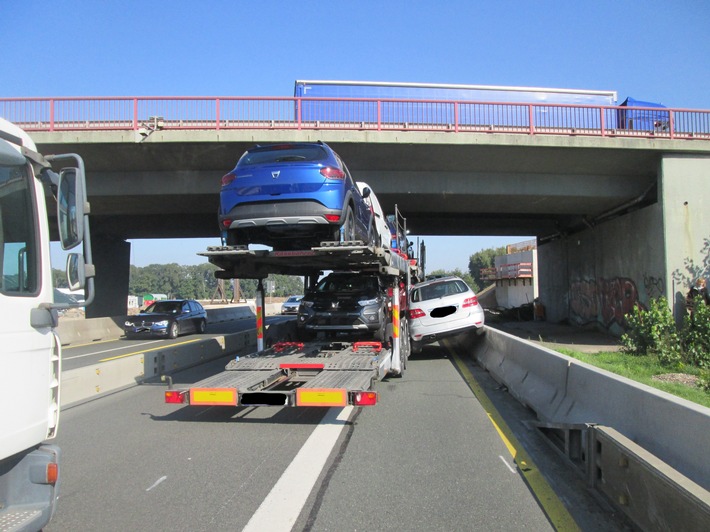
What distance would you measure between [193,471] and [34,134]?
1375cm

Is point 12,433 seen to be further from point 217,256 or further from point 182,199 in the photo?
point 182,199

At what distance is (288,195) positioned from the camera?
685cm

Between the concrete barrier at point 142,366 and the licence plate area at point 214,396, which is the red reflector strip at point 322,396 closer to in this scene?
the licence plate area at point 214,396

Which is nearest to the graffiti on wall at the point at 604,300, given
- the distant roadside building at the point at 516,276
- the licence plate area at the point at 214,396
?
the distant roadside building at the point at 516,276

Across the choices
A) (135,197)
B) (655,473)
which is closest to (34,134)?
(135,197)

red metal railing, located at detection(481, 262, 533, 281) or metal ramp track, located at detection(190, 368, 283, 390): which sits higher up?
red metal railing, located at detection(481, 262, 533, 281)

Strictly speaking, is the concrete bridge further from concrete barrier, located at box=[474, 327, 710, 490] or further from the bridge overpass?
concrete barrier, located at box=[474, 327, 710, 490]

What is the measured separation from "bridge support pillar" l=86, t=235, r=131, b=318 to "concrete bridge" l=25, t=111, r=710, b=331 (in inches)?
87.7

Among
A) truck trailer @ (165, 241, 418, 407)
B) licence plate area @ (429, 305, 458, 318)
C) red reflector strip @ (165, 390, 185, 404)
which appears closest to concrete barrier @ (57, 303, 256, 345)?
truck trailer @ (165, 241, 418, 407)

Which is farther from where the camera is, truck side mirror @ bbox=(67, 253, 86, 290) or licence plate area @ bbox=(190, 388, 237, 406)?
licence plate area @ bbox=(190, 388, 237, 406)

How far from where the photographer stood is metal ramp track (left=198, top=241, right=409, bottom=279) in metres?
6.95

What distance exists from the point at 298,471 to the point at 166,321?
16230mm

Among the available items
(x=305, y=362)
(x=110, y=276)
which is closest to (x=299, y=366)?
(x=305, y=362)

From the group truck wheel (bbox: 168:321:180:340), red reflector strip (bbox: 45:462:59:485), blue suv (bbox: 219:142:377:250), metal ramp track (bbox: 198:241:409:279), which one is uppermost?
blue suv (bbox: 219:142:377:250)
